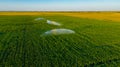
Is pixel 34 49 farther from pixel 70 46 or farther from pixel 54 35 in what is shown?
pixel 54 35

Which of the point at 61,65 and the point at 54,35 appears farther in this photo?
the point at 54,35

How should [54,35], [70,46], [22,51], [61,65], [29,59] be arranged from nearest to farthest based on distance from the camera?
[61,65], [29,59], [22,51], [70,46], [54,35]

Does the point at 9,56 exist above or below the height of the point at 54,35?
above

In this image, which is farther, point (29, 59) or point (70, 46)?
point (70, 46)

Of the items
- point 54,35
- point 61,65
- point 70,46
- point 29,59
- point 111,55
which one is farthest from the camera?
point 54,35

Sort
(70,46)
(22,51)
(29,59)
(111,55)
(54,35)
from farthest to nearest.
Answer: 1. (54,35)
2. (70,46)
3. (22,51)
4. (111,55)
5. (29,59)

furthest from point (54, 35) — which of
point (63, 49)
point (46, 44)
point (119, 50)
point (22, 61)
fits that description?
point (22, 61)

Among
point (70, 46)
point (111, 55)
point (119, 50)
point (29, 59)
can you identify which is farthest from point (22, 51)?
point (119, 50)

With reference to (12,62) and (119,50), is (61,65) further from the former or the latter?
(119,50)

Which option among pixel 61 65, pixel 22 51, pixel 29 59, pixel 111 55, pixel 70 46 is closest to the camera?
pixel 61 65
